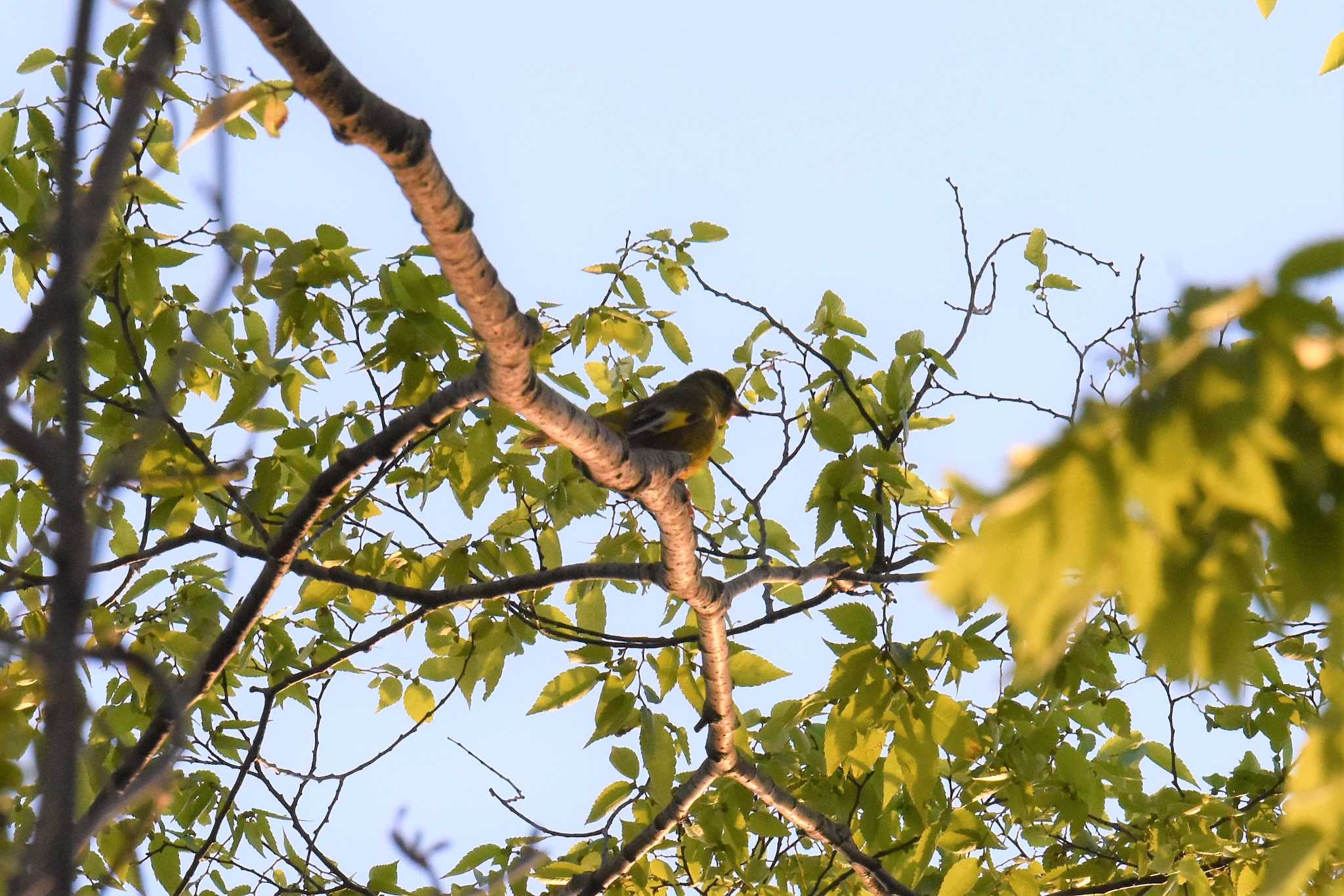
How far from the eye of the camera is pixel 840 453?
11.7ft

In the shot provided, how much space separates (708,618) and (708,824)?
107 centimetres

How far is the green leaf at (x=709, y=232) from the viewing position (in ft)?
15.1

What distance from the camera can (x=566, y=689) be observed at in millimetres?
4059

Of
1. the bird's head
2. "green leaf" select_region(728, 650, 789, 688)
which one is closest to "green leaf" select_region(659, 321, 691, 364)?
the bird's head

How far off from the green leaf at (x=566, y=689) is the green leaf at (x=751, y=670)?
50cm

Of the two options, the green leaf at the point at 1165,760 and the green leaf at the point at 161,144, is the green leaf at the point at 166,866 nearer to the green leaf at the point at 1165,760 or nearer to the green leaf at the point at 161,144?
the green leaf at the point at 161,144

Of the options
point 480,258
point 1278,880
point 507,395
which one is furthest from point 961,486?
point 507,395

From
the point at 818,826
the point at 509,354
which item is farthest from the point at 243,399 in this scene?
the point at 818,826

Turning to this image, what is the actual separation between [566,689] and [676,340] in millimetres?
1474

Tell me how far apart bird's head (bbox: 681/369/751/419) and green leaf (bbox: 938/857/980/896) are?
8.51ft

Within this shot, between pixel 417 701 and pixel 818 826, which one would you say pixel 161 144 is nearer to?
pixel 417 701

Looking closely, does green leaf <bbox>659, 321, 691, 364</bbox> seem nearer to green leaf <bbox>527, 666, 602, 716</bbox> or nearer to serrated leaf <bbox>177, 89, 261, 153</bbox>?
green leaf <bbox>527, 666, 602, 716</bbox>

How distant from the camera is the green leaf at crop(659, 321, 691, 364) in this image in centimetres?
469

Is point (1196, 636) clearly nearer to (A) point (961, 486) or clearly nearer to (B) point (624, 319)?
(A) point (961, 486)
